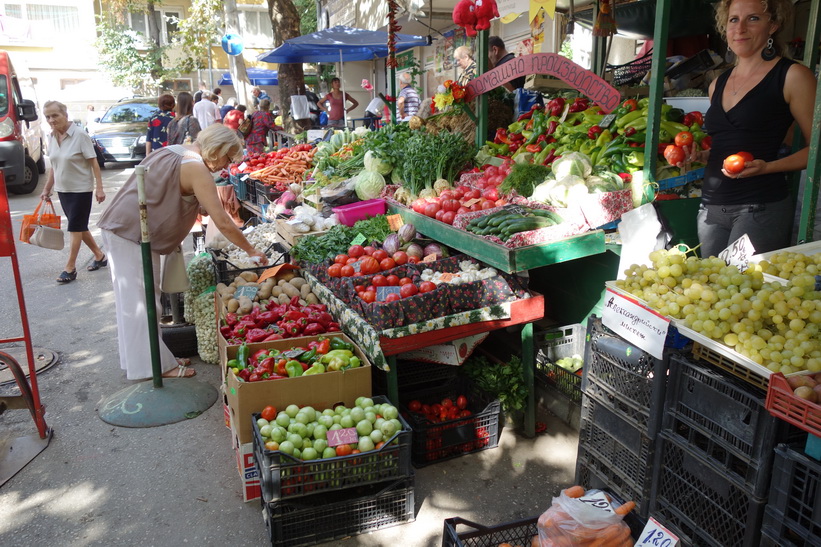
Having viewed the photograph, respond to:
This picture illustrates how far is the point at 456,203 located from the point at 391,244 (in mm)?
552

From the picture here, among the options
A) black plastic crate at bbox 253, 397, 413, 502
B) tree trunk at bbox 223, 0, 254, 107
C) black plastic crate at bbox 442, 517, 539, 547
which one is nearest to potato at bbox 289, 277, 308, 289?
black plastic crate at bbox 253, 397, 413, 502

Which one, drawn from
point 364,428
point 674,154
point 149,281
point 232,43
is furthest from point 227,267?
point 232,43

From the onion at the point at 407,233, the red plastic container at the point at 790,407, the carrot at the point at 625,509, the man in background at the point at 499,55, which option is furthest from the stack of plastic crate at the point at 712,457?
the man in background at the point at 499,55

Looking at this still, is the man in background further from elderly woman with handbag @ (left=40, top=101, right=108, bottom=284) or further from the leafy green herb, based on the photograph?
elderly woman with handbag @ (left=40, top=101, right=108, bottom=284)

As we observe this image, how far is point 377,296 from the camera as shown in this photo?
147 inches

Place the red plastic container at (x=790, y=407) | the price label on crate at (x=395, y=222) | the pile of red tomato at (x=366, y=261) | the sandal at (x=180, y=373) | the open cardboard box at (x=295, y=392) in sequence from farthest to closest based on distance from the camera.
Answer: the price label on crate at (x=395, y=222)
the sandal at (x=180, y=373)
the pile of red tomato at (x=366, y=261)
the open cardboard box at (x=295, y=392)
the red plastic container at (x=790, y=407)

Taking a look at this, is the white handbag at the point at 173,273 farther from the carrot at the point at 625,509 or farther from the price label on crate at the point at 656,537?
the price label on crate at the point at 656,537

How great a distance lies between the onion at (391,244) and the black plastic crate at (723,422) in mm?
2401

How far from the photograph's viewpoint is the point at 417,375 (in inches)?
160

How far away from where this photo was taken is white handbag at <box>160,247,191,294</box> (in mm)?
4859

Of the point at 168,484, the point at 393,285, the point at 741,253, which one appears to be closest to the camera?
the point at 741,253

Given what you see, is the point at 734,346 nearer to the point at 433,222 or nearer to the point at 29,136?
the point at 433,222

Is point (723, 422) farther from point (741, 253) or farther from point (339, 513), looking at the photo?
point (339, 513)

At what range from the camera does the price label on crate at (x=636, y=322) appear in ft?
7.85
